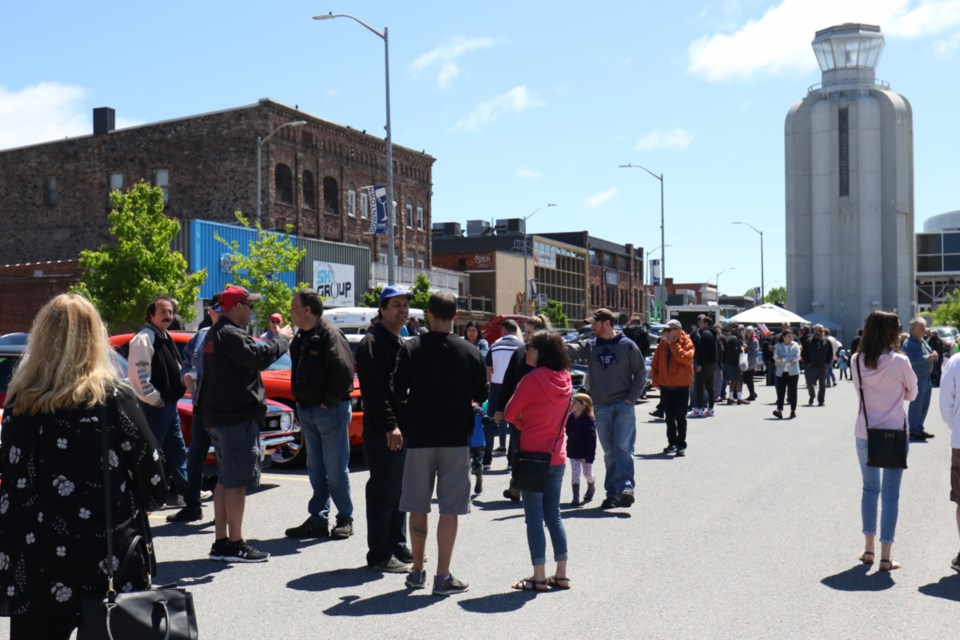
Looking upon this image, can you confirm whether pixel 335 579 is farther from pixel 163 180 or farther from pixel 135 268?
pixel 163 180

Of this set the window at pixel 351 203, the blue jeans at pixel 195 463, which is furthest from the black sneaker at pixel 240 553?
the window at pixel 351 203

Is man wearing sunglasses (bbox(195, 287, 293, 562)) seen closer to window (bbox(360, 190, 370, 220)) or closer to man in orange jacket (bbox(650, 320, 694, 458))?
man in orange jacket (bbox(650, 320, 694, 458))

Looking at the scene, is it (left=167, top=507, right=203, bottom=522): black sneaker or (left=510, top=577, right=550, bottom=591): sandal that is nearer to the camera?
(left=510, top=577, right=550, bottom=591): sandal

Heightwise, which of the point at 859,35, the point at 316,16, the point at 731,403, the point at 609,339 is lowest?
the point at 731,403

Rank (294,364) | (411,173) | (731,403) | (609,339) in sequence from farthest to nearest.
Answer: (411,173)
(731,403)
(609,339)
(294,364)

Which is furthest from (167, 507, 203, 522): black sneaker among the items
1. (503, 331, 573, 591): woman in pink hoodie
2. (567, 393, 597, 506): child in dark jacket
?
(503, 331, 573, 591): woman in pink hoodie

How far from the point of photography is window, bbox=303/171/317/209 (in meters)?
48.5

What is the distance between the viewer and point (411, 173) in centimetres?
5703

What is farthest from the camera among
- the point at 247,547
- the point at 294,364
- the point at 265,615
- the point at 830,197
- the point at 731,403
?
the point at 830,197

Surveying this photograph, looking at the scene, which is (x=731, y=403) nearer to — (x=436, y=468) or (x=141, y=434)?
(x=436, y=468)

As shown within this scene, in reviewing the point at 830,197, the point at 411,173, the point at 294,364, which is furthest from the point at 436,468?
the point at 830,197

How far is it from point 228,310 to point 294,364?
723 millimetres

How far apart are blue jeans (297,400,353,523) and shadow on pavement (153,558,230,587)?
1.14 meters

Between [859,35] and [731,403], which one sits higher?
[859,35]
